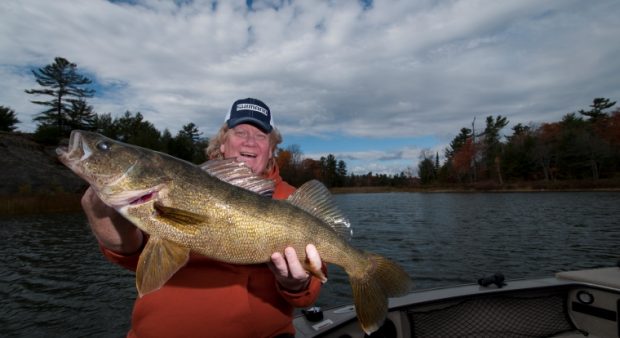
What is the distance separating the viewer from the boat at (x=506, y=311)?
14.9ft

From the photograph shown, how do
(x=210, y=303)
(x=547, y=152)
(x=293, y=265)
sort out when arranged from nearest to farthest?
1. (x=293, y=265)
2. (x=210, y=303)
3. (x=547, y=152)

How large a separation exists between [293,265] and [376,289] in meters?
0.77

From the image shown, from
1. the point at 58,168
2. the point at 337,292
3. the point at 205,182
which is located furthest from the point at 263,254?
the point at 58,168

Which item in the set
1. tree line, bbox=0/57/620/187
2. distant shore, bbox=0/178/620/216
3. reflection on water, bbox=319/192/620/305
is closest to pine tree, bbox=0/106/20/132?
tree line, bbox=0/57/620/187

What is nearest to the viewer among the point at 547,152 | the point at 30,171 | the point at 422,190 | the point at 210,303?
the point at 210,303

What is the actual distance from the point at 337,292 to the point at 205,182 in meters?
9.09

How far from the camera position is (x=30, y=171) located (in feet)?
135

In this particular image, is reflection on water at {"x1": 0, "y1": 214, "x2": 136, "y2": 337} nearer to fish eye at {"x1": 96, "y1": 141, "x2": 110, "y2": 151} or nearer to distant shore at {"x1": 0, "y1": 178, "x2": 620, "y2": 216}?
fish eye at {"x1": 96, "y1": 141, "x2": 110, "y2": 151}

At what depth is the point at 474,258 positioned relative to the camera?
1436 cm

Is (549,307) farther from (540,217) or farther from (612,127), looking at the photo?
(612,127)

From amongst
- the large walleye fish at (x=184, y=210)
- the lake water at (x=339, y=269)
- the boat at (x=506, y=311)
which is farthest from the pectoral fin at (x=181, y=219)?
the lake water at (x=339, y=269)

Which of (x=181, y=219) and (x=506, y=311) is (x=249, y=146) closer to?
(x=181, y=219)

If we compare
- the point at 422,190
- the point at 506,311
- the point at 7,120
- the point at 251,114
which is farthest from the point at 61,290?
the point at 422,190

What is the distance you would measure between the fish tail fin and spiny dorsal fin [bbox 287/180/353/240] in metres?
0.36
